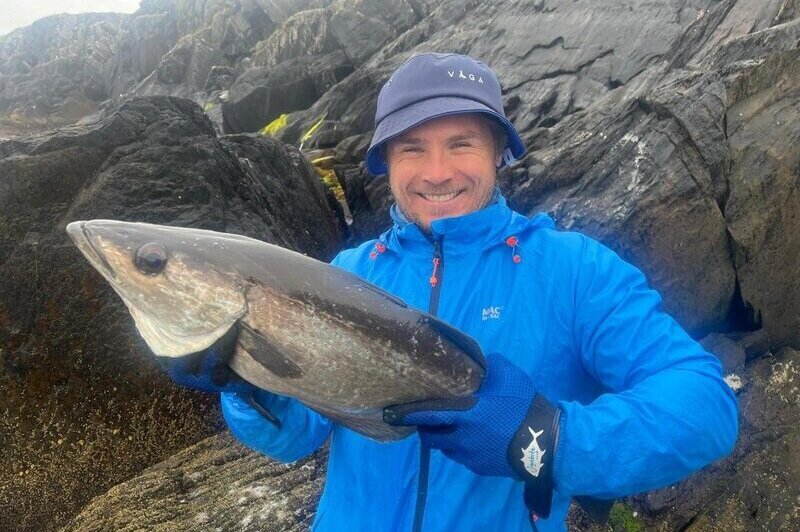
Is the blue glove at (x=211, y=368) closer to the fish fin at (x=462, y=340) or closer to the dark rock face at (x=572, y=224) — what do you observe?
the fish fin at (x=462, y=340)

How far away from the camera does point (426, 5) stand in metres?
30.2

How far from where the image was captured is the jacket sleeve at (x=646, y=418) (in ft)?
7.07

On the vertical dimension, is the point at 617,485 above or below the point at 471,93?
below

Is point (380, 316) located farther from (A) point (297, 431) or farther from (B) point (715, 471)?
(B) point (715, 471)

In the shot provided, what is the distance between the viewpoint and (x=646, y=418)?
2.15 meters

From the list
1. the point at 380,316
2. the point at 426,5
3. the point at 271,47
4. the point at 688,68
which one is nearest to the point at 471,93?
the point at 380,316

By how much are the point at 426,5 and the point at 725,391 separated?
3188cm

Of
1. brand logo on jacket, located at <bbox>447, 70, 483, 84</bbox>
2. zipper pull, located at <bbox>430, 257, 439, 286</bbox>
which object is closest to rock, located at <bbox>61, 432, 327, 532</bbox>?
zipper pull, located at <bbox>430, 257, 439, 286</bbox>

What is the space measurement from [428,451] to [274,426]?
0.85 metres

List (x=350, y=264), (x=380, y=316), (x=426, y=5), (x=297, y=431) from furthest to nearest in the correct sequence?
1. (x=426, y=5)
2. (x=350, y=264)
3. (x=297, y=431)
4. (x=380, y=316)

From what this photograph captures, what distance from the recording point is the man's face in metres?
3.00

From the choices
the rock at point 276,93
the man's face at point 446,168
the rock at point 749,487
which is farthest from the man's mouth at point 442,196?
the rock at point 276,93

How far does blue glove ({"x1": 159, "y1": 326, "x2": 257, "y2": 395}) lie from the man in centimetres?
28

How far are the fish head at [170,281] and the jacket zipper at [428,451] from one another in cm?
99
